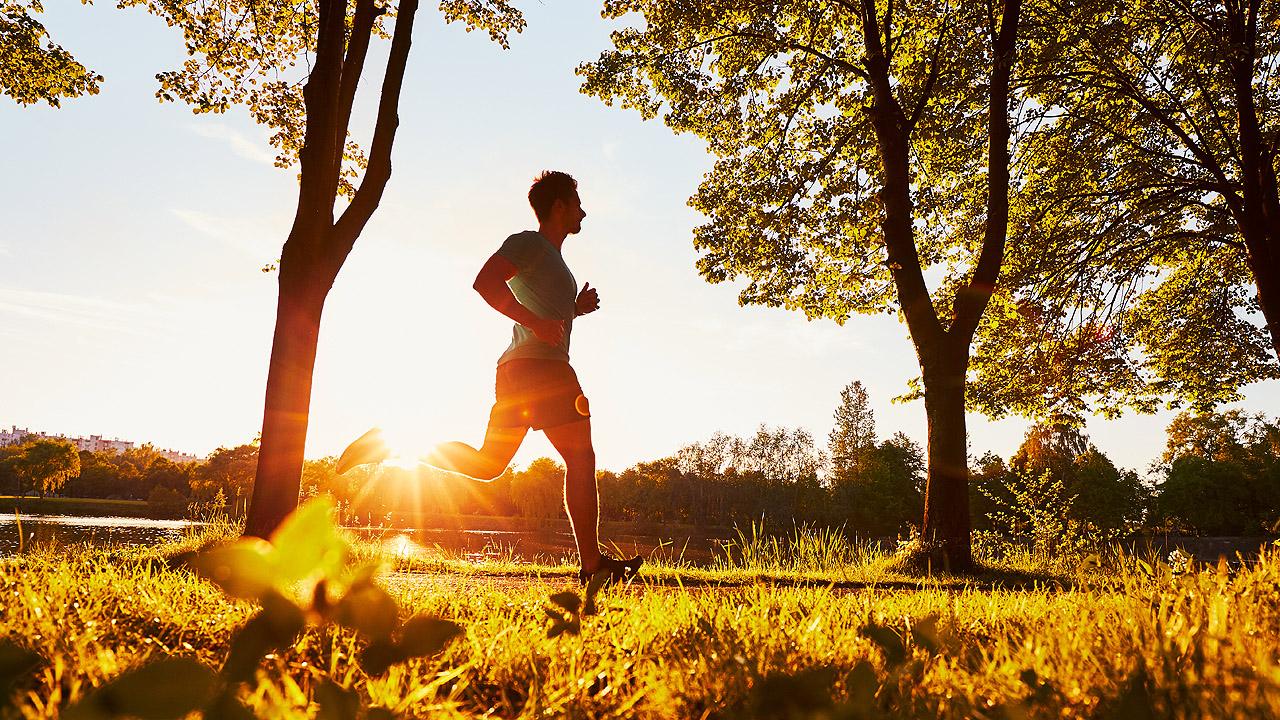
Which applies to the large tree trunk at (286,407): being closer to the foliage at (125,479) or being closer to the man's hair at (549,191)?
the man's hair at (549,191)

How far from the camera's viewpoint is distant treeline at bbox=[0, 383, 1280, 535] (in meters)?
56.5

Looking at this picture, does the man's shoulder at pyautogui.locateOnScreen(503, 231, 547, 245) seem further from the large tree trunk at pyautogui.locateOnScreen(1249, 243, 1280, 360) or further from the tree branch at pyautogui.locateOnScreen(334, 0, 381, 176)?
the large tree trunk at pyautogui.locateOnScreen(1249, 243, 1280, 360)

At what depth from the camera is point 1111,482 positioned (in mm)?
66250

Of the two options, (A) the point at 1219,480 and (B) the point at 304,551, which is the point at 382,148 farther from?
(A) the point at 1219,480

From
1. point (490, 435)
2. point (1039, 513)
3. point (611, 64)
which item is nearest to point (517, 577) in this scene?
point (490, 435)

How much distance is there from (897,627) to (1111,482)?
251 ft

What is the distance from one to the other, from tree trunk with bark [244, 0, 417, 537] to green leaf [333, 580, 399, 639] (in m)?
4.40

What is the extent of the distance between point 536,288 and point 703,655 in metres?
2.48

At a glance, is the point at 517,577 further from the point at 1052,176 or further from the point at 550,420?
the point at 1052,176

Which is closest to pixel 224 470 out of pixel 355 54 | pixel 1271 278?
pixel 355 54

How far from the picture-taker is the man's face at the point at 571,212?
4324 millimetres

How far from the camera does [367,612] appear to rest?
53.6 inches

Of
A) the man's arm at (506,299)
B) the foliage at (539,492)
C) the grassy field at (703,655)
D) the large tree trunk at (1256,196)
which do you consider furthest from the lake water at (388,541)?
the foliage at (539,492)

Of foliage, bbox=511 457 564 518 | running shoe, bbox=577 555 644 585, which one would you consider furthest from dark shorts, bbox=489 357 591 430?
foliage, bbox=511 457 564 518
